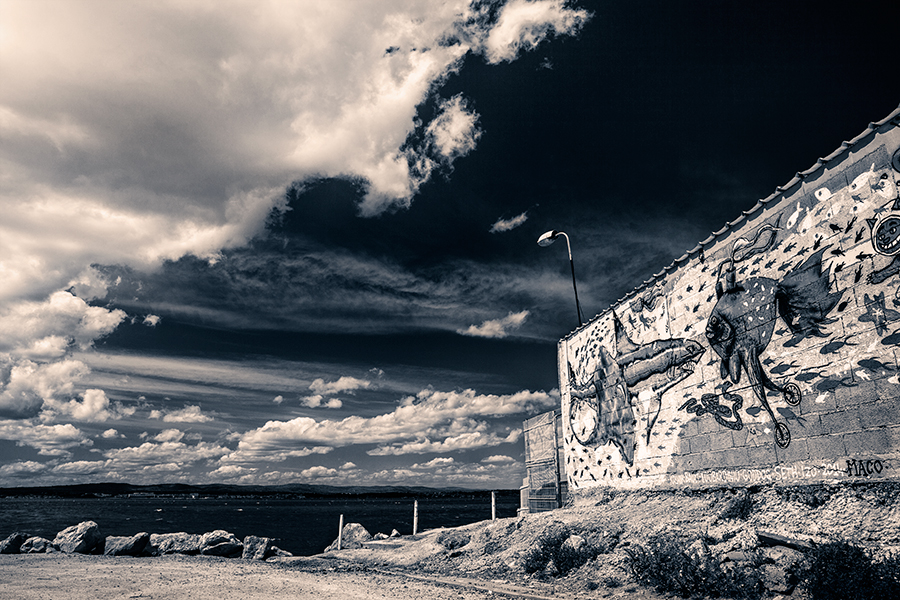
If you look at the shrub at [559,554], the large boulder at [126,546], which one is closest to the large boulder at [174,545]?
the large boulder at [126,546]

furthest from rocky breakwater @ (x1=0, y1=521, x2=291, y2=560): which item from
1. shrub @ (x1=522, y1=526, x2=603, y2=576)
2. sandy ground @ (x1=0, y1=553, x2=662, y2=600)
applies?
shrub @ (x1=522, y1=526, x2=603, y2=576)

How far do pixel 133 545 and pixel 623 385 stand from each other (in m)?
20.7

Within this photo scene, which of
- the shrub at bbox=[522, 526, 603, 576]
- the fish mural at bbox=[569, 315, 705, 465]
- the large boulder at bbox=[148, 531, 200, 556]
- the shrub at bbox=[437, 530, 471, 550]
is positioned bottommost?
the large boulder at bbox=[148, 531, 200, 556]

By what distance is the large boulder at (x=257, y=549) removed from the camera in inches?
824

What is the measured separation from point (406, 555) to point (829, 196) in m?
15.5

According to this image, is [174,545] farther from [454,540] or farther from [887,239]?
[887,239]

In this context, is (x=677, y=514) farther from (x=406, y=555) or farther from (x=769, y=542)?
(x=406, y=555)

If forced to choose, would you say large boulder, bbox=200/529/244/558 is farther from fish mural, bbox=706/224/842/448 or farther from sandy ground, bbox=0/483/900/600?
fish mural, bbox=706/224/842/448

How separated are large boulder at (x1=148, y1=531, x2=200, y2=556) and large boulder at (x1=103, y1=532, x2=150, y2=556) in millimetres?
512

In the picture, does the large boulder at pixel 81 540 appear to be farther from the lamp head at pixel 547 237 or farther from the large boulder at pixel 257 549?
the lamp head at pixel 547 237

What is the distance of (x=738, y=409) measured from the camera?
10.3m

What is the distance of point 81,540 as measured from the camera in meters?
20.0

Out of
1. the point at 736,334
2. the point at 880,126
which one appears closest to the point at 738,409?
the point at 736,334

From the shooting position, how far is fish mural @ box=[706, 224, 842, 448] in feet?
28.8
